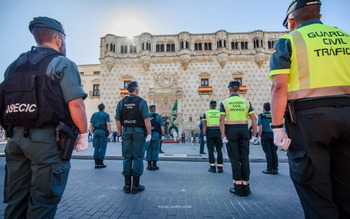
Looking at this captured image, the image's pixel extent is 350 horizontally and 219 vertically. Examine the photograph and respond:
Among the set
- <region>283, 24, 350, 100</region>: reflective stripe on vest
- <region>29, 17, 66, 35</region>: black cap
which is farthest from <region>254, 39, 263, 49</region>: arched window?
<region>29, 17, 66, 35</region>: black cap

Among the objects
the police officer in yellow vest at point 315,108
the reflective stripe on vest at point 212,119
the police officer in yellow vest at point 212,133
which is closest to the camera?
the police officer in yellow vest at point 315,108

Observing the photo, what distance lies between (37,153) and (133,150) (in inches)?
86.3

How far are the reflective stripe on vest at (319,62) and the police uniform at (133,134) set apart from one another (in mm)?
2819

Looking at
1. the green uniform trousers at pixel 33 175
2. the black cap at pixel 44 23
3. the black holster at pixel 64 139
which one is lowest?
the green uniform trousers at pixel 33 175

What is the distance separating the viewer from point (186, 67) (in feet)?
79.8

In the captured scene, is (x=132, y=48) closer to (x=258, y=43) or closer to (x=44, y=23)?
(x=258, y=43)

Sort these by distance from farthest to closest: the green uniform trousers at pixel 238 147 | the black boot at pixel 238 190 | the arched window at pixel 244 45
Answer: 1. the arched window at pixel 244 45
2. the green uniform trousers at pixel 238 147
3. the black boot at pixel 238 190

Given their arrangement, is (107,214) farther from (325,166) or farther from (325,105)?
(325,105)

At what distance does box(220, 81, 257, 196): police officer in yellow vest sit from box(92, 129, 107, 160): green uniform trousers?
4.14 m

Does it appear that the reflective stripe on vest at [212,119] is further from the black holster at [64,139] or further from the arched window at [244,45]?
the arched window at [244,45]

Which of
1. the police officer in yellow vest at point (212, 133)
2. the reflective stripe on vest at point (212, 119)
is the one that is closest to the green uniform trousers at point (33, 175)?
the police officer in yellow vest at point (212, 133)

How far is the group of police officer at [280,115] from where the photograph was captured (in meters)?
1.28

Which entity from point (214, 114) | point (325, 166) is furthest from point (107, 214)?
point (214, 114)

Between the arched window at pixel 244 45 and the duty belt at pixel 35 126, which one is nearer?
the duty belt at pixel 35 126
